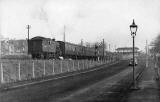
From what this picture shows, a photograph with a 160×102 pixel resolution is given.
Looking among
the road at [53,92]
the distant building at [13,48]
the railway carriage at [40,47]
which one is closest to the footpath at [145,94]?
the road at [53,92]

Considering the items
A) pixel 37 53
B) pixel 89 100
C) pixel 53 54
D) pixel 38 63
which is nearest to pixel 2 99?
pixel 89 100

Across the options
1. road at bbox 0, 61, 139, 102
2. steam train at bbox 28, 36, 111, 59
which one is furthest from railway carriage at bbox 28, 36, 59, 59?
road at bbox 0, 61, 139, 102

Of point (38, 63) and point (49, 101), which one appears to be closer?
point (49, 101)

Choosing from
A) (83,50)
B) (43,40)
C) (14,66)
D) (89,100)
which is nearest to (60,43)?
(43,40)

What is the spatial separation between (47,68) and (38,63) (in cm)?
170

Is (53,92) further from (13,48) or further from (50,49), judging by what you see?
(13,48)

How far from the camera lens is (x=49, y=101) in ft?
44.3

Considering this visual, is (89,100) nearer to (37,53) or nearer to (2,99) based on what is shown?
(2,99)

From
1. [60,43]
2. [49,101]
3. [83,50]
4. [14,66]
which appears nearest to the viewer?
[49,101]

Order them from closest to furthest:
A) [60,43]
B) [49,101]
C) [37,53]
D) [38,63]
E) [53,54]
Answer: [49,101] < [38,63] < [37,53] < [53,54] < [60,43]

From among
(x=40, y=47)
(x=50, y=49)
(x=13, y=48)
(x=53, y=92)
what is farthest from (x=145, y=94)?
(x=13, y=48)

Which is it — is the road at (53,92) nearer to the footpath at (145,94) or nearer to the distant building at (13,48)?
the footpath at (145,94)

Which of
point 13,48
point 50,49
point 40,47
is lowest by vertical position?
point 50,49

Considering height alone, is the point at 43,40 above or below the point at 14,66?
above
